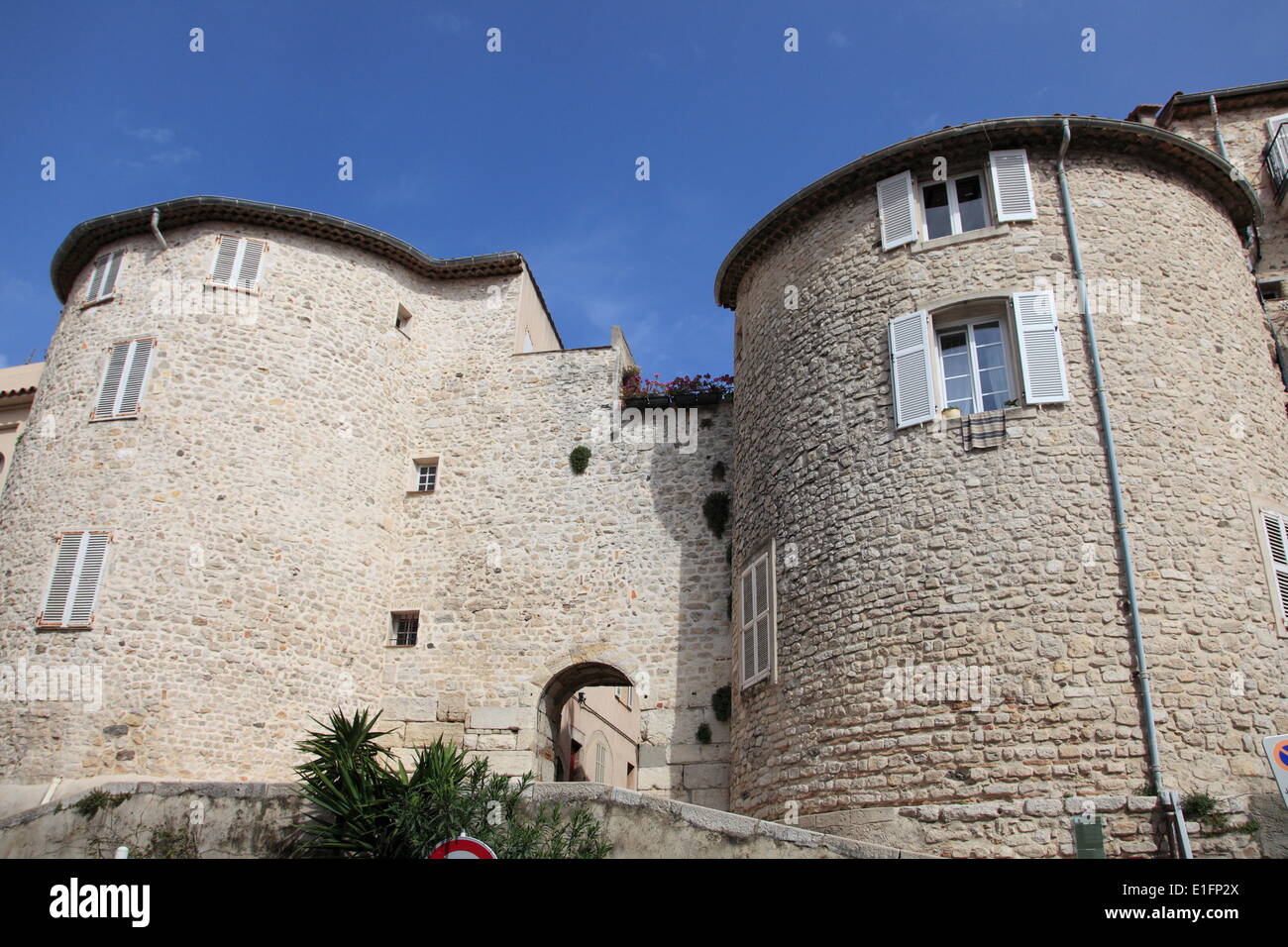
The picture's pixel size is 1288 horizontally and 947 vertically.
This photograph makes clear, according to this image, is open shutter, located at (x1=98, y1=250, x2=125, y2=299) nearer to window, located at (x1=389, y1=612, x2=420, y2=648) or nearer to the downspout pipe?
the downspout pipe

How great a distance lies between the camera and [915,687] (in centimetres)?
1059

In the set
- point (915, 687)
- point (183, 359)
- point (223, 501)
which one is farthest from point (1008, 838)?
point (183, 359)

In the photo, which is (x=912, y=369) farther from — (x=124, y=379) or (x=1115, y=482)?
(x=124, y=379)

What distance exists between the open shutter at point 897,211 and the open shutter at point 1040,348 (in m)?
1.72

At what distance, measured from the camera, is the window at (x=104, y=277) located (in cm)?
1689

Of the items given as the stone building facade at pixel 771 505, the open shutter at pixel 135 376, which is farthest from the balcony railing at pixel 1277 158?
the open shutter at pixel 135 376

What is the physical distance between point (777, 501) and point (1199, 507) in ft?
15.4

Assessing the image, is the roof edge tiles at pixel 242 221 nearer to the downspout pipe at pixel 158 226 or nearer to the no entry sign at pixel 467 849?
the downspout pipe at pixel 158 226

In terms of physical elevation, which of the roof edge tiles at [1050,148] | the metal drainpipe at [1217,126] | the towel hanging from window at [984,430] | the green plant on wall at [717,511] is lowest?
the towel hanging from window at [984,430]

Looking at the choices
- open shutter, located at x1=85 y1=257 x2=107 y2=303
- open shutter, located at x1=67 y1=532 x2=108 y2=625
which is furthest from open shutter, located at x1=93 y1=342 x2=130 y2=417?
open shutter, located at x1=67 y1=532 x2=108 y2=625

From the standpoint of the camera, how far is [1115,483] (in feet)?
35.3

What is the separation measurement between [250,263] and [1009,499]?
12.3 meters

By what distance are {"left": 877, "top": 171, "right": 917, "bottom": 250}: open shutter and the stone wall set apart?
4.80 metres

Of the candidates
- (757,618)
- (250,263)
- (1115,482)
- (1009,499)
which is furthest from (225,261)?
(1115,482)
